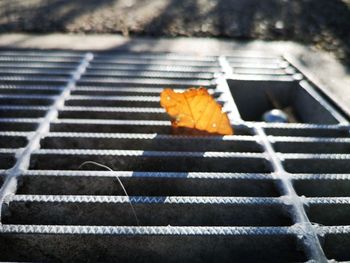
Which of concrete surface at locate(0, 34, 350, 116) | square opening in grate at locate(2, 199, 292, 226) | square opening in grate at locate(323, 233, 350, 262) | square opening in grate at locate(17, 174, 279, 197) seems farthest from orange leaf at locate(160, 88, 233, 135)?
concrete surface at locate(0, 34, 350, 116)

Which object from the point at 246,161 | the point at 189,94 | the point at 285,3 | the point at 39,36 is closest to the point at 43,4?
the point at 39,36

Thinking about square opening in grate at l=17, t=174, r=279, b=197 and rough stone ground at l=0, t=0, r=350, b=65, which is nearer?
square opening in grate at l=17, t=174, r=279, b=197

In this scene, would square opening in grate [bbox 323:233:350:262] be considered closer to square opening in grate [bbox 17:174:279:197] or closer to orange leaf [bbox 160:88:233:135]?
square opening in grate [bbox 17:174:279:197]

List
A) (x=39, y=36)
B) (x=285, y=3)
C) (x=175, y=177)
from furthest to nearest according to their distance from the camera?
1. (x=285, y=3)
2. (x=39, y=36)
3. (x=175, y=177)

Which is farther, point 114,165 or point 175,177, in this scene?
point 114,165

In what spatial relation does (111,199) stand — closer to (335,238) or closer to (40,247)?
(40,247)

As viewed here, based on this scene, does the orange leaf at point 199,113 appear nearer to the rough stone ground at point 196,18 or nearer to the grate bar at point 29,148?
the grate bar at point 29,148
